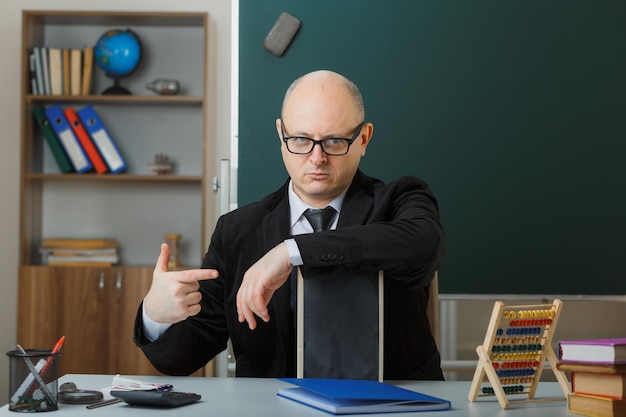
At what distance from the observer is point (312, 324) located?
1.59m

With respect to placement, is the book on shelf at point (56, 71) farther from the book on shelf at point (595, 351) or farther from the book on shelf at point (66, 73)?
the book on shelf at point (595, 351)

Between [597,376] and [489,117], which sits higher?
[489,117]

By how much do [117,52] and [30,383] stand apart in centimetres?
333

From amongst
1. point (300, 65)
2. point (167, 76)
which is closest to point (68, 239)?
point (167, 76)

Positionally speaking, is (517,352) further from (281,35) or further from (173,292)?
(281,35)

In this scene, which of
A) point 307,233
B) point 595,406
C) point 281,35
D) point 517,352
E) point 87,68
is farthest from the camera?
point 87,68

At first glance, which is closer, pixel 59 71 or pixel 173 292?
pixel 173 292

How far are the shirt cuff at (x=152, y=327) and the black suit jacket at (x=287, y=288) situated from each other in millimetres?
11

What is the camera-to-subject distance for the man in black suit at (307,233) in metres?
1.78

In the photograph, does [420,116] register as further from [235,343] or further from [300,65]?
[235,343]

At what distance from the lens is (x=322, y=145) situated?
6.32ft

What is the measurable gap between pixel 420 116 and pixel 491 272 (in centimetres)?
62

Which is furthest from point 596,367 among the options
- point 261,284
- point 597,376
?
point 261,284

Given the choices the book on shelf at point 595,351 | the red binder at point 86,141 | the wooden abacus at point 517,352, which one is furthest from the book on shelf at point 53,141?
the book on shelf at point 595,351
